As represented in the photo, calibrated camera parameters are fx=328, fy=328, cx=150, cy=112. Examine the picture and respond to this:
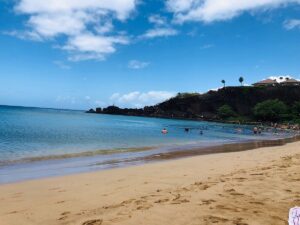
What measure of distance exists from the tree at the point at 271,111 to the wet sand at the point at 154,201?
377 feet

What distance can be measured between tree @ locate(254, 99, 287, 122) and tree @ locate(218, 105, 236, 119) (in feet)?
48.9

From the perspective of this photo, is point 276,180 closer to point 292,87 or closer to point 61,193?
point 61,193

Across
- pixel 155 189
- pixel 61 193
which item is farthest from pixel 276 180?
pixel 61 193

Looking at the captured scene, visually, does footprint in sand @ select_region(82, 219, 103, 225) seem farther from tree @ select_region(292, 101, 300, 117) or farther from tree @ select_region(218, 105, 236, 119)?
tree @ select_region(218, 105, 236, 119)

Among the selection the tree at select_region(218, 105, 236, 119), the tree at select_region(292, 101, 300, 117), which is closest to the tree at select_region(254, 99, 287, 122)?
the tree at select_region(292, 101, 300, 117)

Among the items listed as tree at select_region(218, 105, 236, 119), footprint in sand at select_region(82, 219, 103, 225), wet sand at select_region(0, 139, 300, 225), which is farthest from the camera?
tree at select_region(218, 105, 236, 119)

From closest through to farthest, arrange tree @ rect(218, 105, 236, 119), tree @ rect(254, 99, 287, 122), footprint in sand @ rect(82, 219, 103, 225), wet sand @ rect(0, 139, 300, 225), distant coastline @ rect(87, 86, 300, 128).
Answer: footprint in sand @ rect(82, 219, 103, 225) → wet sand @ rect(0, 139, 300, 225) → tree @ rect(254, 99, 287, 122) → distant coastline @ rect(87, 86, 300, 128) → tree @ rect(218, 105, 236, 119)

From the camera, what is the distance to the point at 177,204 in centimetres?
655

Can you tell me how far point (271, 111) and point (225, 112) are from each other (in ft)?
74.6

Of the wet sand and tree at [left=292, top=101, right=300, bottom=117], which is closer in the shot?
the wet sand

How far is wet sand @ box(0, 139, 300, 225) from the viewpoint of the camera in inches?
224

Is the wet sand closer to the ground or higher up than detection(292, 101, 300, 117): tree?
closer to the ground

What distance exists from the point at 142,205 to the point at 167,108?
155 meters

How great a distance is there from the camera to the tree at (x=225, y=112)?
452 ft
